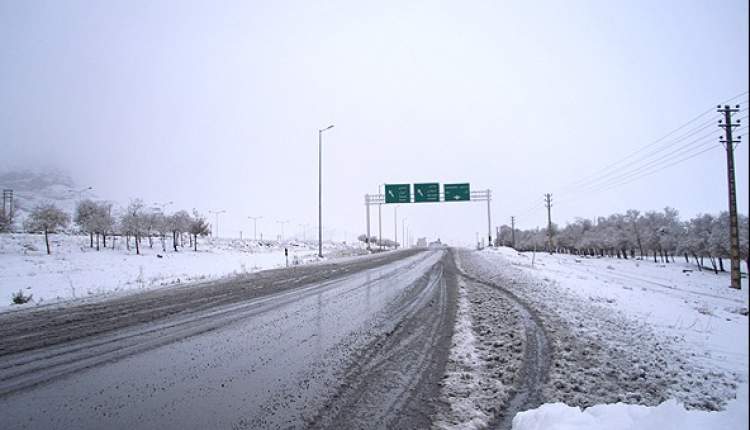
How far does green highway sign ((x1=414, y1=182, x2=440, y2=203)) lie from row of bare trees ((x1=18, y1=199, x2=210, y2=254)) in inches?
1438

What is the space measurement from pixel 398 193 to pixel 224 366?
48.3m

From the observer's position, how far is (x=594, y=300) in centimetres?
1061

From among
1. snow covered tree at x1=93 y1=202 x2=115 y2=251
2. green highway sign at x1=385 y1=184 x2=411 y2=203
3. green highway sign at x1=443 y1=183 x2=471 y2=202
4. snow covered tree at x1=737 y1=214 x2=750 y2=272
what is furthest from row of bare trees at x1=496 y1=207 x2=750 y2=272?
snow covered tree at x1=93 y1=202 x2=115 y2=251

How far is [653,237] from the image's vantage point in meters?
84.5

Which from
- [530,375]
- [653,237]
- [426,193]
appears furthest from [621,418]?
[653,237]

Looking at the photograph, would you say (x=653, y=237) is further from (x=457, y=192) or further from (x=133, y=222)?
(x=133, y=222)

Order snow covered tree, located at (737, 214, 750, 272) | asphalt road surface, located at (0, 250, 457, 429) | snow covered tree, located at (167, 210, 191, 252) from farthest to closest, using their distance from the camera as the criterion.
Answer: snow covered tree, located at (167, 210, 191, 252) < asphalt road surface, located at (0, 250, 457, 429) < snow covered tree, located at (737, 214, 750, 272)

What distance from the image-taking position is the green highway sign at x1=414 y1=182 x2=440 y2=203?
51875mm

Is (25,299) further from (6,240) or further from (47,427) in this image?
(6,240)

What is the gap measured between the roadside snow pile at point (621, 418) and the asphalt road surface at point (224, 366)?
0.98 m

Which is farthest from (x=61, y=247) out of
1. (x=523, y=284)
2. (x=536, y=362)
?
(x=536, y=362)

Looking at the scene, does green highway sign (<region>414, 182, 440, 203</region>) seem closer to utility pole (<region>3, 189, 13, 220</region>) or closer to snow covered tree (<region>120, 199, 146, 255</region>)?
snow covered tree (<region>120, 199, 146, 255</region>)

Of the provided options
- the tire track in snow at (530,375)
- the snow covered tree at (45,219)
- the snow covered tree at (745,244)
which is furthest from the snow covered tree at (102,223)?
the snow covered tree at (745,244)

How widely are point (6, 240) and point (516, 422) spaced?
6479 cm
